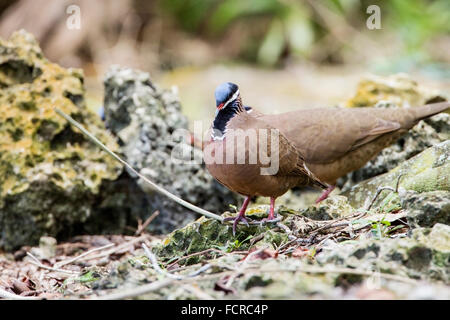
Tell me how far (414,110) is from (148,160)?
227cm

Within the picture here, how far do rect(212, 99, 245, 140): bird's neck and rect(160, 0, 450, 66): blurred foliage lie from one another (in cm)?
764

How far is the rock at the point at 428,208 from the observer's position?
10.5ft

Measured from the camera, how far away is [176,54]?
1263 centimetres

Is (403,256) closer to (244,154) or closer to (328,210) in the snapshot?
(328,210)

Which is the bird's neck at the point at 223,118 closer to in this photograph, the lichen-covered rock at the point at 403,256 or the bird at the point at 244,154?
the bird at the point at 244,154

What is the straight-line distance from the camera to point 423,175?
4.04 m

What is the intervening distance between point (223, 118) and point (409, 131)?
223 cm

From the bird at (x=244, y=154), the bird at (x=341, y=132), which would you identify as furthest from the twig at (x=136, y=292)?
the bird at (x=341, y=132)

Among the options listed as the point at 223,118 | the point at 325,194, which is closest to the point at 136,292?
the point at 223,118

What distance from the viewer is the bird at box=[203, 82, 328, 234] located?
12.9ft

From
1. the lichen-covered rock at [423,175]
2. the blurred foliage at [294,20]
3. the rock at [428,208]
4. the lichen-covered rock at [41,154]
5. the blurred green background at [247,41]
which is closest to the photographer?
the rock at [428,208]

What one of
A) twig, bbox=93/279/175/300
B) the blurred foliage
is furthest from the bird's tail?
the blurred foliage

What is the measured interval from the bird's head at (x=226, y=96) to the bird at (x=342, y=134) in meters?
1.25
